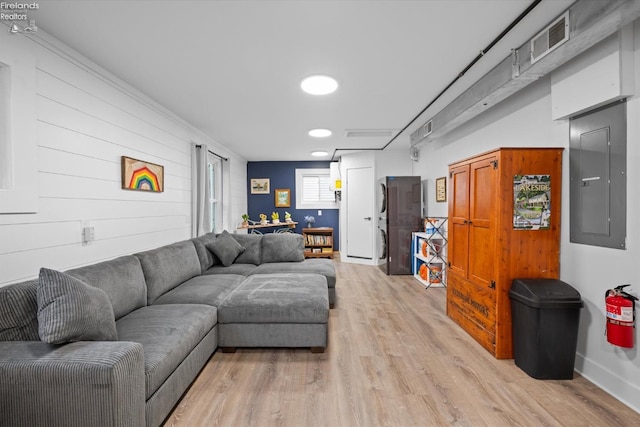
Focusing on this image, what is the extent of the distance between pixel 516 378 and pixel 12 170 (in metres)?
3.79

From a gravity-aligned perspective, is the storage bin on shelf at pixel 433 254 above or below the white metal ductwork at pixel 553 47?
below

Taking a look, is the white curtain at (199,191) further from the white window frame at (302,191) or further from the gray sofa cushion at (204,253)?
→ the white window frame at (302,191)

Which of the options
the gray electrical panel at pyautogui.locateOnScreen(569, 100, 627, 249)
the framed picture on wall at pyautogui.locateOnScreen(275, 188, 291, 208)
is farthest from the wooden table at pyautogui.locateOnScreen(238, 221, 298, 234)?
the gray electrical panel at pyautogui.locateOnScreen(569, 100, 627, 249)

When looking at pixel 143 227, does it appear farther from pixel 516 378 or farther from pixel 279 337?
pixel 516 378

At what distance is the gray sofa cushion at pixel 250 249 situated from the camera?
446 cm

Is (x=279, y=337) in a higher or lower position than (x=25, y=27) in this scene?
lower

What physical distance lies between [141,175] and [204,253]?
1.26m

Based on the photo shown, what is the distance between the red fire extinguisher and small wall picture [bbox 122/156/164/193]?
13.2ft

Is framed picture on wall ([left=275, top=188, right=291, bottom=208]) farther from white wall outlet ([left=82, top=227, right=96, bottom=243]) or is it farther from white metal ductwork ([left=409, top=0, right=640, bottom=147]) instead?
white wall outlet ([left=82, top=227, right=96, bottom=243])

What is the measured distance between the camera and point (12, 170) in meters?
1.91

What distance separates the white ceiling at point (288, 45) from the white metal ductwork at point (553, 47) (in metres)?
0.09

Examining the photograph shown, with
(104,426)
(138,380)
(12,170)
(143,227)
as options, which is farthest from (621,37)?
(143,227)

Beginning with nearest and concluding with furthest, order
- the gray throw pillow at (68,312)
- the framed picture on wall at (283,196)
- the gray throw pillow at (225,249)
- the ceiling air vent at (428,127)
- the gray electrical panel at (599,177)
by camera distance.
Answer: the gray throw pillow at (68,312) < the gray electrical panel at (599,177) < the gray throw pillow at (225,249) < the ceiling air vent at (428,127) < the framed picture on wall at (283,196)

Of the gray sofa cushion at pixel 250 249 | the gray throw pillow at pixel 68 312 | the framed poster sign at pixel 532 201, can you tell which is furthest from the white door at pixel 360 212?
the gray throw pillow at pixel 68 312
